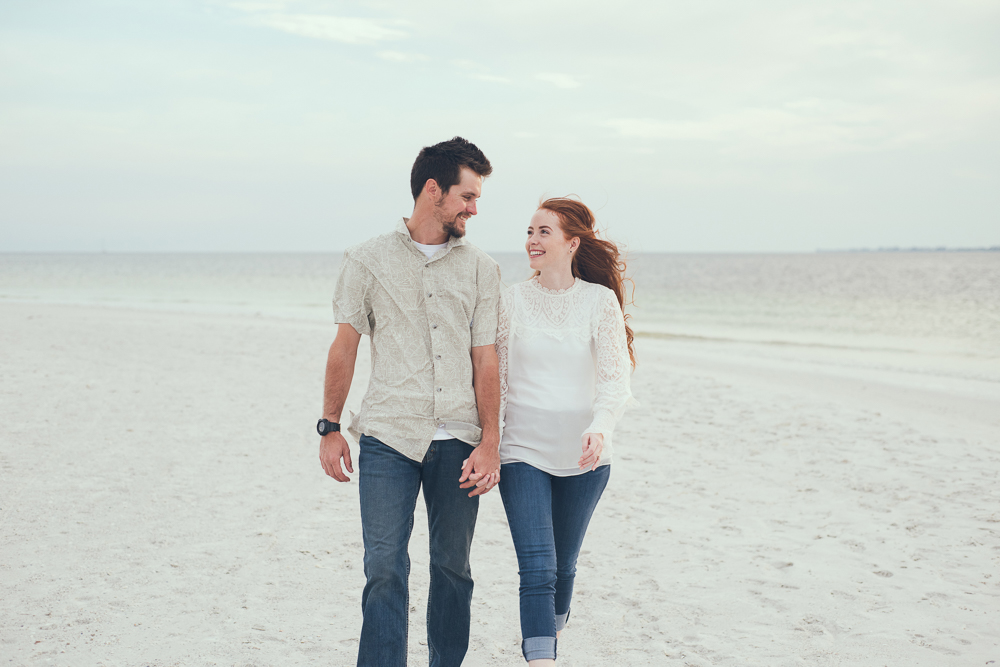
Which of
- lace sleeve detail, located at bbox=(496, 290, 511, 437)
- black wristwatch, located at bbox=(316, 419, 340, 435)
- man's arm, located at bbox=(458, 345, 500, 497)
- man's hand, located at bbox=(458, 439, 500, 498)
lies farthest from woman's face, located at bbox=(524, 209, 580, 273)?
black wristwatch, located at bbox=(316, 419, 340, 435)

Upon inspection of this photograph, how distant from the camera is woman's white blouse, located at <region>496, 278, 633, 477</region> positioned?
2912 mm

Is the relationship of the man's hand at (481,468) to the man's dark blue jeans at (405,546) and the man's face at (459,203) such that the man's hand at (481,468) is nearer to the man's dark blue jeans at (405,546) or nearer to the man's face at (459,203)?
the man's dark blue jeans at (405,546)

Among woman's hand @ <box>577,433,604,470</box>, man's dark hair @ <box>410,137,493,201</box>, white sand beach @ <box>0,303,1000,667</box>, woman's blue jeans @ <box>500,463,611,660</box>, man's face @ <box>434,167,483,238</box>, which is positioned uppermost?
man's dark hair @ <box>410,137,493,201</box>

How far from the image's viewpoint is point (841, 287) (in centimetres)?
5441

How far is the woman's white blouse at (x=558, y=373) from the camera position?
2912mm

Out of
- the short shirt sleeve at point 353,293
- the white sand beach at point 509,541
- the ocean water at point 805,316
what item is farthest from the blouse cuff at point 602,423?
the ocean water at point 805,316

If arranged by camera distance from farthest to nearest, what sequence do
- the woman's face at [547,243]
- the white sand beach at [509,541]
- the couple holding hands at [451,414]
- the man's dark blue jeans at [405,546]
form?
the white sand beach at [509,541] → the woman's face at [547,243] → the couple holding hands at [451,414] → the man's dark blue jeans at [405,546]

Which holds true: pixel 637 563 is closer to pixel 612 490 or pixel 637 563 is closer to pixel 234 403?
pixel 612 490

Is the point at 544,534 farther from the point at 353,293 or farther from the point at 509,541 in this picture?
the point at 509,541

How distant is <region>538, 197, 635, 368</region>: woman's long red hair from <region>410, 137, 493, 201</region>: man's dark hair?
53 centimetres

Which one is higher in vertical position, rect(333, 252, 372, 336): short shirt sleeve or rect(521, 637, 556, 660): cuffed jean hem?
rect(333, 252, 372, 336): short shirt sleeve

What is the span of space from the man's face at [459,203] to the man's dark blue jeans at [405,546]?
2.71ft

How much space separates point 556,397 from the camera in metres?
2.94

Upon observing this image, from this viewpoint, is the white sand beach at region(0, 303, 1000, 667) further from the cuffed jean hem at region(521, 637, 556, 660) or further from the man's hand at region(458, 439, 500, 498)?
the man's hand at region(458, 439, 500, 498)
